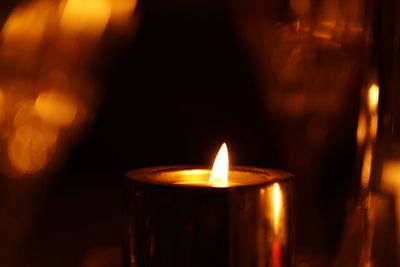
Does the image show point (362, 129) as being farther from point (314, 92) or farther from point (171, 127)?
point (171, 127)

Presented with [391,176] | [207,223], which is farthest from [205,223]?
[391,176]

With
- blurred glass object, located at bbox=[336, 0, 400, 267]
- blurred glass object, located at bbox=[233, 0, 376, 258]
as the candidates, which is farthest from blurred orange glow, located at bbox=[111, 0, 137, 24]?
blurred glass object, located at bbox=[336, 0, 400, 267]

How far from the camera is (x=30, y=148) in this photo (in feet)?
1.69

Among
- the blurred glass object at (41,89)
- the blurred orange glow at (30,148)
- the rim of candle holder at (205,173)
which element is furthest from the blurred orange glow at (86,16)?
the rim of candle holder at (205,173)

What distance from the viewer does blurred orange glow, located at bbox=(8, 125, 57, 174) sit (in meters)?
0.51

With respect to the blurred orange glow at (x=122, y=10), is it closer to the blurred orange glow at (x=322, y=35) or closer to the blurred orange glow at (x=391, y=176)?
the blurred orange glow at (x=322, y=35)

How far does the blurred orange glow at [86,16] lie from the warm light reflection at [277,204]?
31 centimetres

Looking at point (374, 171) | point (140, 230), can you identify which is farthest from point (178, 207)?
point (374, 171)

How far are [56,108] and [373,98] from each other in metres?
0.30

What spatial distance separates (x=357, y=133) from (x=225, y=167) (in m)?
0.24

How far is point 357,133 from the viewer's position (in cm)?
51

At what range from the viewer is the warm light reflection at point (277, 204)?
275mm

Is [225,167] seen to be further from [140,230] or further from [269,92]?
[269,92]

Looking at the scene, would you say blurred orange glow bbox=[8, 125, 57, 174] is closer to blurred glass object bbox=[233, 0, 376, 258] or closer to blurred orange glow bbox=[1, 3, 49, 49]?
blurred orange glow bbox=[1, 3, 49, 49]
